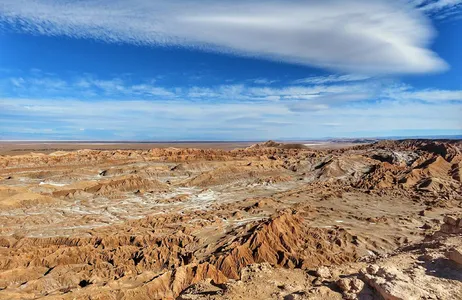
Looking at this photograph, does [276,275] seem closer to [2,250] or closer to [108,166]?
[2,250]

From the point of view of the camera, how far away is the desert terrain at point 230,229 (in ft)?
32.0

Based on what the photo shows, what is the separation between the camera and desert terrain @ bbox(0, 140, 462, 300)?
384 inches

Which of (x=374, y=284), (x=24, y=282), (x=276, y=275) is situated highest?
(x=374, y=284)

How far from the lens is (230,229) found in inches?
814

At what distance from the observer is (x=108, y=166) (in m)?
40.1

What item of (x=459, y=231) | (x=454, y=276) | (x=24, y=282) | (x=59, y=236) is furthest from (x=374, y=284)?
(x=59, y=236)

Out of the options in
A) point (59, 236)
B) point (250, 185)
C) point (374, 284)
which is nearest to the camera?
point (374, 284)

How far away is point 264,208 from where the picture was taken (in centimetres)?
2619

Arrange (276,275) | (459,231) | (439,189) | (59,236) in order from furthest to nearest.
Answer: (439,189) < (59,236) < (459,231) < (276,275)

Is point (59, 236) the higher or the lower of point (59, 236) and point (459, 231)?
the lower

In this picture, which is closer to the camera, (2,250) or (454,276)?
(454,276)

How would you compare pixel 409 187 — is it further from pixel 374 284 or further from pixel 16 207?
pixel 16 207

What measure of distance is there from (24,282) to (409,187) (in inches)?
1301

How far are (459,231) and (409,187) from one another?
21.7m
